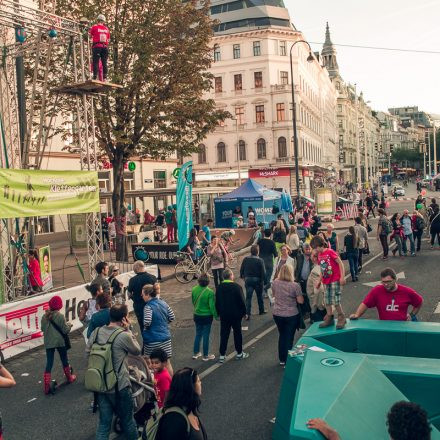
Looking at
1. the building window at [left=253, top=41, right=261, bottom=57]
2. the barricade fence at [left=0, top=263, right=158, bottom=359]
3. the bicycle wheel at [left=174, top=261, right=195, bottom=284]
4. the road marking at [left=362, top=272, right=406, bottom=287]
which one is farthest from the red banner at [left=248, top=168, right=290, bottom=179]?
the barricade fence at [left=0, top=263, right=158, bottom=359]

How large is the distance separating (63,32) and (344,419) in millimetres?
12283

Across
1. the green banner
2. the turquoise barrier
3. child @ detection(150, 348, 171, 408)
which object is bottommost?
child @ detection(150, 348, 171, 408)

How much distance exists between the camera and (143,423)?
623cm

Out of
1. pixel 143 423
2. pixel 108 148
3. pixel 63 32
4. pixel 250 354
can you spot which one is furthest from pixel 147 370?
pixel 108 148

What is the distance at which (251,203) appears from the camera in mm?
29641

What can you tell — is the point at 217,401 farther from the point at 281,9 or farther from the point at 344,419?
the point at 281,9

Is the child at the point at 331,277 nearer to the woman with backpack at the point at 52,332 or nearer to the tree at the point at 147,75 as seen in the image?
the woman with backpack at the point at 52,332

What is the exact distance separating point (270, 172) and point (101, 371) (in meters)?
53.1

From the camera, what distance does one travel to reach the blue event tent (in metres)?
26.5

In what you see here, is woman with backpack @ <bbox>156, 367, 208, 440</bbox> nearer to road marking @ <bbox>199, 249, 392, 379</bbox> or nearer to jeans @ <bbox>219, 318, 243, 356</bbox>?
road marking @ <bbox>199, 249, 392, 379</bbox>

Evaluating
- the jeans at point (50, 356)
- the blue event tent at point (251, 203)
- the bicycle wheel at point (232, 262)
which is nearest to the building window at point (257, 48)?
the blue event tent at point (251, 203)

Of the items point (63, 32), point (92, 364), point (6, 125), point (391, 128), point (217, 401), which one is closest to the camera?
point (92, 364)

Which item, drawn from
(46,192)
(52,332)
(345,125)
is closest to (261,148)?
(46,192)

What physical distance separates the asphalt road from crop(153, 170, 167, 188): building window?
3041 cm
